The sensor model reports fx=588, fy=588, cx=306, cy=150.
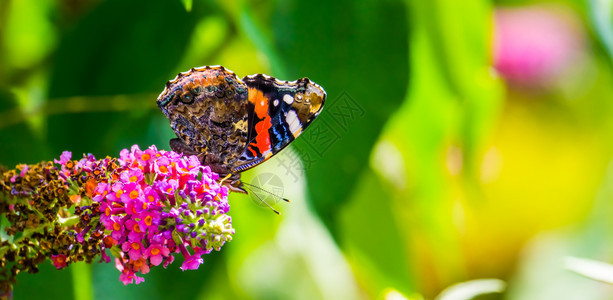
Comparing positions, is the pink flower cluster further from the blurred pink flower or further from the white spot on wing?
the blurred pink flower

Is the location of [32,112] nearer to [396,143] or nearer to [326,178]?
[326,178]

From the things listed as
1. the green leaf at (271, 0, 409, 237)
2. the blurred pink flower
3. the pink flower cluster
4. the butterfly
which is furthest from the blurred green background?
the blurred pink flower

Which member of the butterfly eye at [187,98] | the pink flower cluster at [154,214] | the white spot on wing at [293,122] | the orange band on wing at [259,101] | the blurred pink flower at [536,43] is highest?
the blurred pink flower at [536,43]

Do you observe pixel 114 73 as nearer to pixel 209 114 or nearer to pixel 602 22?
pixel 209 114

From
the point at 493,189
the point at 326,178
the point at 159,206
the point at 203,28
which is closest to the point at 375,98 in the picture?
the point at 326,178

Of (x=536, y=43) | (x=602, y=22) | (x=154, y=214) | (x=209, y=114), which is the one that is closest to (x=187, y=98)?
(x=209, y=114)

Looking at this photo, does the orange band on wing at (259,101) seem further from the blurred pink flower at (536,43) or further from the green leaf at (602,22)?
the blurred pink flower at (536,43)

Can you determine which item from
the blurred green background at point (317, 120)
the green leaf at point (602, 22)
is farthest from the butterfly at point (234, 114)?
the green leaf at point (602, 22)
